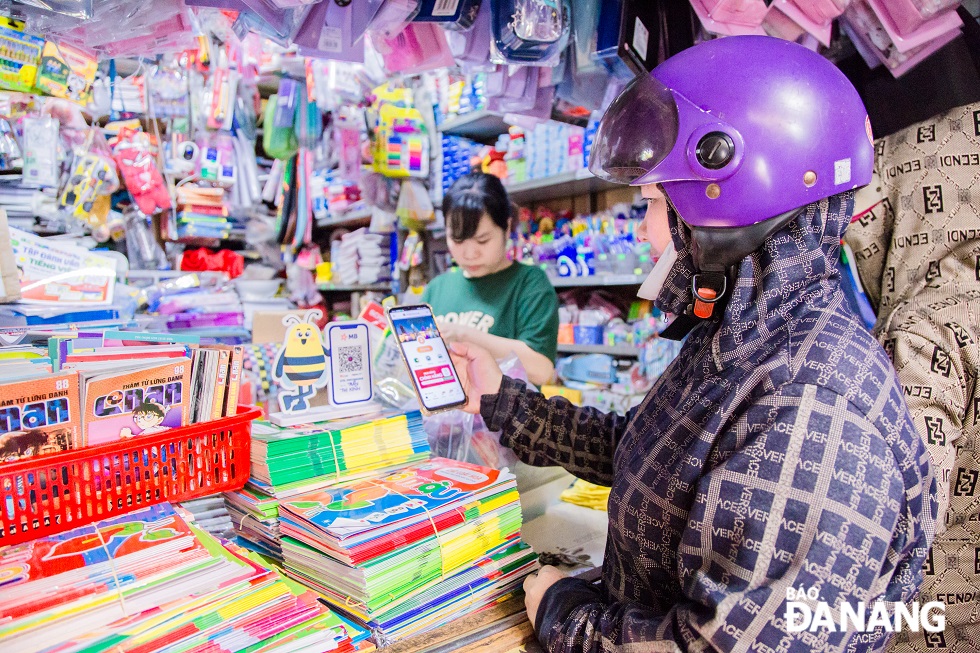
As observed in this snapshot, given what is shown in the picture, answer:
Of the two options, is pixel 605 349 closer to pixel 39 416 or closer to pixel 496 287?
pixel 496 287

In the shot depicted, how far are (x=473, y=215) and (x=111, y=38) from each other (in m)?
1.27

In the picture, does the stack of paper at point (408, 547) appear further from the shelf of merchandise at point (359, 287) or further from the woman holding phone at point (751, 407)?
the shelf of merchandise at point (359, 287)

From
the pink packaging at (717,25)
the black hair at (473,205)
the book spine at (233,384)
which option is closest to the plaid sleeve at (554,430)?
the book spine at (233,384)

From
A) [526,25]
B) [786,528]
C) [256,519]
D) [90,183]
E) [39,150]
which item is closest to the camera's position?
[786,528]

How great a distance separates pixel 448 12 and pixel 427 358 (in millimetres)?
842

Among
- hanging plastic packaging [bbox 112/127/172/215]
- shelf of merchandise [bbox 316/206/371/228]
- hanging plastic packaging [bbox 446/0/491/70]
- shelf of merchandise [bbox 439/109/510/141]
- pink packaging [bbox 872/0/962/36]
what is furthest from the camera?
shelf of merchandise [bbox 316/206/371/228]

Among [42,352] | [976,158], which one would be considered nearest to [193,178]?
[42,352]

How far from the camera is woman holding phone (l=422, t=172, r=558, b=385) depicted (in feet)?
7.64

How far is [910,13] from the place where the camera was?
1.42 m

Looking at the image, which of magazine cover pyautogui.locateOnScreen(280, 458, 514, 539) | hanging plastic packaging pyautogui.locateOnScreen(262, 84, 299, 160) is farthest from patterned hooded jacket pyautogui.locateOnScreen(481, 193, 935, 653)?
hanging plastic packaging pyautogui.locateOnScreen(262, 84, 299, 160)

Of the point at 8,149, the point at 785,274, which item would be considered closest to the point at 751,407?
the point at 785,274

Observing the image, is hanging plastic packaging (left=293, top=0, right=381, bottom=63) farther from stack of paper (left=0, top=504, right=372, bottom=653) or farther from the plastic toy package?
the plastic toy package

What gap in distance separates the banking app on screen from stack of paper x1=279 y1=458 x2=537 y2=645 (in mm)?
189

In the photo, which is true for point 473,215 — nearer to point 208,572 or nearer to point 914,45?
point 914,45
